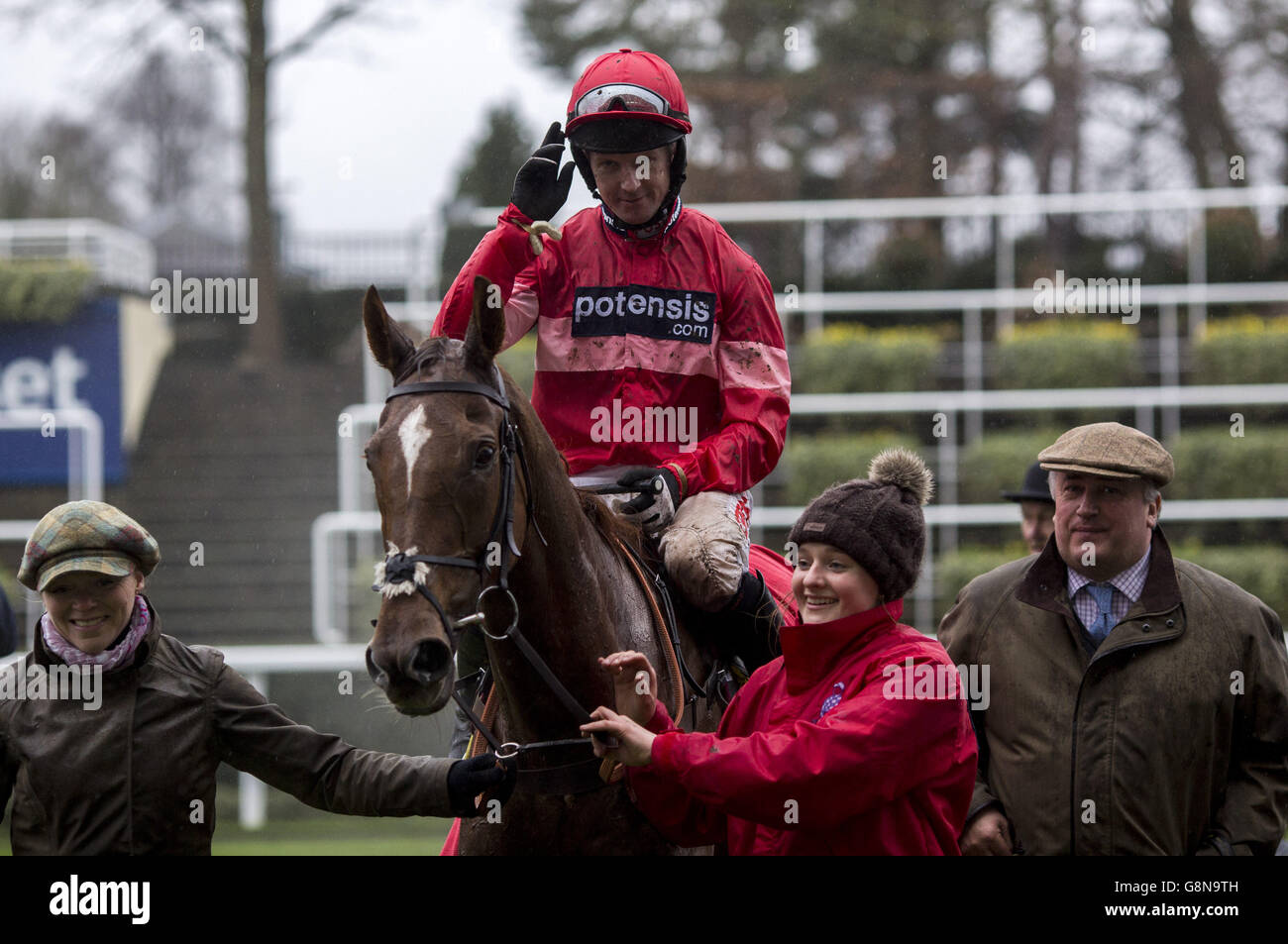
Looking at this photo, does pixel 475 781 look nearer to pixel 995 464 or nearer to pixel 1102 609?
pixel 1102 609

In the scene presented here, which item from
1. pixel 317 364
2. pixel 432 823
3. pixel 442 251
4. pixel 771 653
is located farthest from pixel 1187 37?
pixel 771 653

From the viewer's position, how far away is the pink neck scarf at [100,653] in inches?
107

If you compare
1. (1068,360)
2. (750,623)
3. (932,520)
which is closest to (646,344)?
(750,623)

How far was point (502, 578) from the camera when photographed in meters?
2.61

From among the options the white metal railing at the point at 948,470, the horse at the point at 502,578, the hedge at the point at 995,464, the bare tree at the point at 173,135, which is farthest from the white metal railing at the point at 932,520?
the bare tree at the point at 173,135

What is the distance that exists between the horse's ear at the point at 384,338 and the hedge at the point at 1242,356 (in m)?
9.16

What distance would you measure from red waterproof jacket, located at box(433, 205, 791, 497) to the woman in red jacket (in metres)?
0.71

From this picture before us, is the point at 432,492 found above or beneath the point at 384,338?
beneath

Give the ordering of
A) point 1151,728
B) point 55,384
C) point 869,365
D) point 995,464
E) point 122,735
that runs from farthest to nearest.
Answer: point 55,384
point 869,365
point 995,464
point 1151,728
point 122,735

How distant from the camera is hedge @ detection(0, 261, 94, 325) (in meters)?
12.6

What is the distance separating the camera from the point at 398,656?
2322 millimetres

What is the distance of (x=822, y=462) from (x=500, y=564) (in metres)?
7.54
